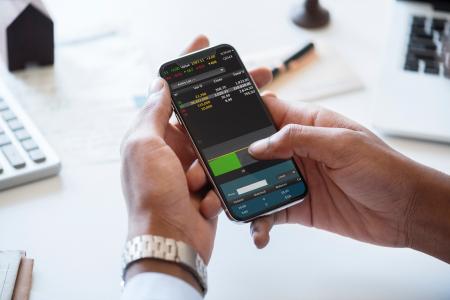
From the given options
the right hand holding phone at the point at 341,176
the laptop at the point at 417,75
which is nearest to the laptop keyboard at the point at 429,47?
the laptop at the point at 417,75

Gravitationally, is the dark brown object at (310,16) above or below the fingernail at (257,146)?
above


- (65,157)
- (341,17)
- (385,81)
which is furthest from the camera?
(341,17)

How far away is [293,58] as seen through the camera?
971 millimetres

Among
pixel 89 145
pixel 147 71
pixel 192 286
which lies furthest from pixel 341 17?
pixel 192 286

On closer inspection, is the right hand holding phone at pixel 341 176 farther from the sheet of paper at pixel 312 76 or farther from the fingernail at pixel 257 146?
the sheet of paper at pixel 312 76

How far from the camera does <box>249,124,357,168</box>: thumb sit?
69 cm

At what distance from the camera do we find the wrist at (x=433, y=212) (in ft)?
2.30

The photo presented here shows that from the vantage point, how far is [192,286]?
63 centimetres

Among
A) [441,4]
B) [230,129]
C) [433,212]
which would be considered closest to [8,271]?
[230,129]

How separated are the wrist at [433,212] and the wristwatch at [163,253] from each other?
0.85ft

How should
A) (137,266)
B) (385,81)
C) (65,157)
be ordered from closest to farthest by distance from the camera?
(137,266) → (65,157) → (385,81)

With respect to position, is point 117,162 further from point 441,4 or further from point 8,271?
point 441,4

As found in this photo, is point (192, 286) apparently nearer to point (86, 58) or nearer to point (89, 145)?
point (89, 145)

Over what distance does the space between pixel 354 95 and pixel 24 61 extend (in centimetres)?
50
